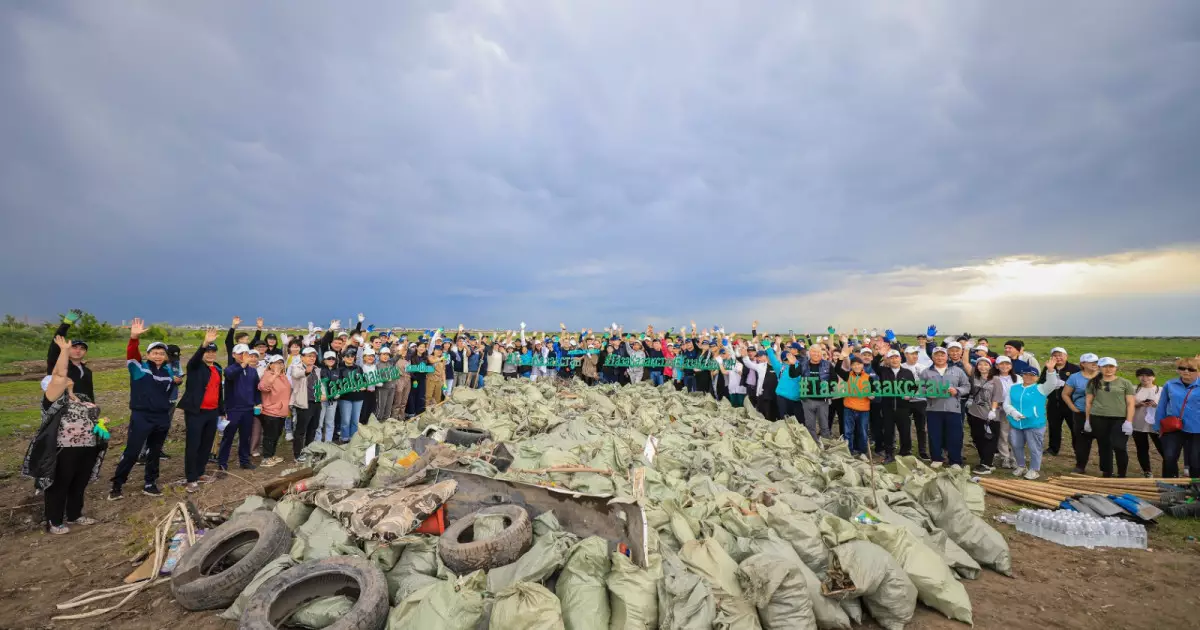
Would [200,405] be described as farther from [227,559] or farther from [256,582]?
[256,582]

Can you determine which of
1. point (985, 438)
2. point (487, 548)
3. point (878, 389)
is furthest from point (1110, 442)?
point (487, 548)

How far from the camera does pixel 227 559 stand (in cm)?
489

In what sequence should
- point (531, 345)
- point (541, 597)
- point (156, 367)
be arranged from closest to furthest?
point (541, 597) → point (156, 367) → point (531, 345)

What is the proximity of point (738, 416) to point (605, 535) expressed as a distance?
22.8 feet

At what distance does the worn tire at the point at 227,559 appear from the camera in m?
4.28

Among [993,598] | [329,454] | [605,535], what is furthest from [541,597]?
[329,454]

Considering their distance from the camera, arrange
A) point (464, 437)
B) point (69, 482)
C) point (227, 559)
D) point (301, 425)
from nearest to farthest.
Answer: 1. point (227, 559)
2. point (69, 482)
3. point (464, 437)
4. point (301, 425)

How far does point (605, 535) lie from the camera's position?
4.48 metres

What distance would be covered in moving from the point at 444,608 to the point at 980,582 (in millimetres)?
5066

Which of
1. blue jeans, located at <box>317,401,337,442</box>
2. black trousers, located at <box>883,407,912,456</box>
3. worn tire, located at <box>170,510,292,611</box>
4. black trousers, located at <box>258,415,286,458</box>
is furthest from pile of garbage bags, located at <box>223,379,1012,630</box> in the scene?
blue jeans, located at <box>317,401,337,442</box>

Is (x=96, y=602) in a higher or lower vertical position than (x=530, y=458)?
lower

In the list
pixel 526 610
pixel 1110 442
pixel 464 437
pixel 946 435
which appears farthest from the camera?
pixel 946 435

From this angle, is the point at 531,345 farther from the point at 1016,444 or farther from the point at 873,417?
the point at 1016,444

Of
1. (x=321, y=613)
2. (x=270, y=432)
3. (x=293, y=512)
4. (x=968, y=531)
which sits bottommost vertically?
(x=321, y=613)
